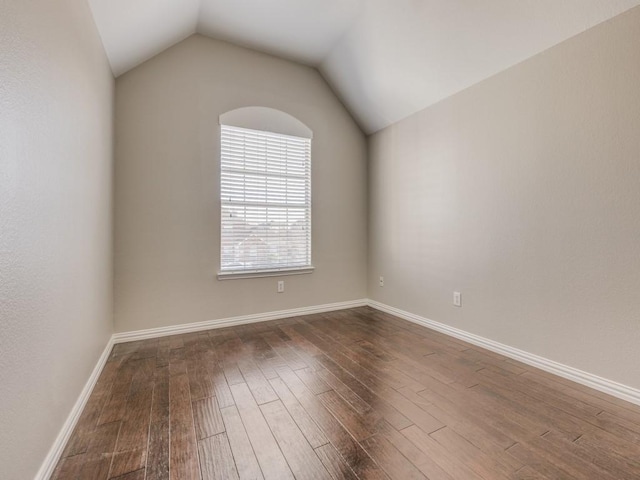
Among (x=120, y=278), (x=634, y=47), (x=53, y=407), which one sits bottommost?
(x=53, y=407)

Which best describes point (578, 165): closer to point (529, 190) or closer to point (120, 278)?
point (529, 190)

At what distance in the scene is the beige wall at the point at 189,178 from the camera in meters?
2.69

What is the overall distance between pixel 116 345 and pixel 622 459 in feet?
10.8

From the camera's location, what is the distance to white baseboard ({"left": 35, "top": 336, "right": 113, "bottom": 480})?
119 cm

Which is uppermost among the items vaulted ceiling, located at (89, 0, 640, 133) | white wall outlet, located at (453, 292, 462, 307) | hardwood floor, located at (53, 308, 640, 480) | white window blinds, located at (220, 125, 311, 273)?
vaulted ceiling, located at (89, 0, 640, 133)

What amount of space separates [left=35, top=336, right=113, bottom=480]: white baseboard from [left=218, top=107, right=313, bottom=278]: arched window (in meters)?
1.34

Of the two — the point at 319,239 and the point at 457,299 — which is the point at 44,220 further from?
the point at 457,299

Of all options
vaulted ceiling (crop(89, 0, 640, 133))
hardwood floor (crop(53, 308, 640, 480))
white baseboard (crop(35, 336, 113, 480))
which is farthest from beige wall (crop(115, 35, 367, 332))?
white baseboard (crop(35, 336, 113, 480))

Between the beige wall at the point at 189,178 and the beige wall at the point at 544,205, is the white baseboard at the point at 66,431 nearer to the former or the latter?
the beige wall at the point at 189,178

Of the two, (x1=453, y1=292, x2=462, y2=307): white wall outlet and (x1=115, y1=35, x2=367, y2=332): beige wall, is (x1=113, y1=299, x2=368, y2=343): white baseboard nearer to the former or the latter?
(x1=115, y1=35, x2=367, y2=332): beige wall

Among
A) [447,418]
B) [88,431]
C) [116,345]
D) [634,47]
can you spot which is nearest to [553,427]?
[447,418]

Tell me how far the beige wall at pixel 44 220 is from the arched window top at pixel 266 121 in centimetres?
123

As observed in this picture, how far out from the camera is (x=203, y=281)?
2994 millimetres

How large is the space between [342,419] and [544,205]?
6.51 feet
